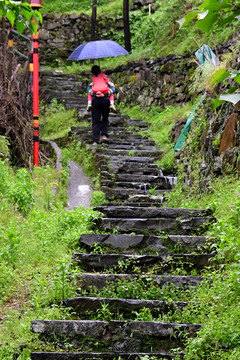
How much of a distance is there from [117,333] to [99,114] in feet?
25.8

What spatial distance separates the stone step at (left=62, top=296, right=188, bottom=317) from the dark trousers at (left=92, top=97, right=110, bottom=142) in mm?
7383

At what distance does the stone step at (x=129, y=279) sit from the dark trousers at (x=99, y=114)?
6.94 meters

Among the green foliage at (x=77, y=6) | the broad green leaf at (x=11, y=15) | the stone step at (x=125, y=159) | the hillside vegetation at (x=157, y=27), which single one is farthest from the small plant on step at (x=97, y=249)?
the green foliage at (x=77, y=6)

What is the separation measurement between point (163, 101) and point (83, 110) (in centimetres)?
238

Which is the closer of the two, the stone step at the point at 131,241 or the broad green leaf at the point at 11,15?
the broad green leaf at the point at 11,15

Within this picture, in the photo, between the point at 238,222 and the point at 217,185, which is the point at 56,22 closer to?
the point at 217,185

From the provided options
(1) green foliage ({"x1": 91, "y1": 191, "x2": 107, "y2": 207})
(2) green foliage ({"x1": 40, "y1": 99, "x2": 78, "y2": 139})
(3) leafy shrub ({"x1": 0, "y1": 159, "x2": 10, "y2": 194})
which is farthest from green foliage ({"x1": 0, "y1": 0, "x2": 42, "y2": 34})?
(2) green foliage ({"x1": 40, "y1": 99, "x2": 78, "y2": 139})

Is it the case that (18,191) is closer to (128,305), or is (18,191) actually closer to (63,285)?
(63,285)

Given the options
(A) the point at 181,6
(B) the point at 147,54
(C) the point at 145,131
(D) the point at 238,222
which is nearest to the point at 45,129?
(C) the point at 145,131

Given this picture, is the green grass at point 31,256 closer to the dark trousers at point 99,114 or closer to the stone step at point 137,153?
the stone step at point 137,153

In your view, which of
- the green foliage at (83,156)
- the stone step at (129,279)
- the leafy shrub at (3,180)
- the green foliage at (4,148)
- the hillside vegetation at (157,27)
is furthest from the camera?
the hillside vegetation at (157,27)

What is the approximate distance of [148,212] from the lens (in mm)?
6898

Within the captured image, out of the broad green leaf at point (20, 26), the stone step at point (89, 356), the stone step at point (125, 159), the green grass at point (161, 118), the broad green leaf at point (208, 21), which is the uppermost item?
the green grass at point (161, 118)

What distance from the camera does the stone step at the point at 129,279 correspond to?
5348 mm
